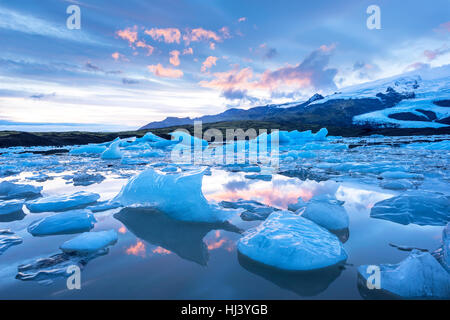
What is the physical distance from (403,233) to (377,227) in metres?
0.33

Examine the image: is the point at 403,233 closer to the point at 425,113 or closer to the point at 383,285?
the point at 383,285

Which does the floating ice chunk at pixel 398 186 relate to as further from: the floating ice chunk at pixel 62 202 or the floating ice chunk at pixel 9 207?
the floating ice chunk at pixel 9 207

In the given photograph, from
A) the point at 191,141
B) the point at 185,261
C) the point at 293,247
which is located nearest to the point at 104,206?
the point at 185,261

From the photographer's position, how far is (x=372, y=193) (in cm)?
592

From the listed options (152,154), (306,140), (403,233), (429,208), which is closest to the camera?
(403,233)

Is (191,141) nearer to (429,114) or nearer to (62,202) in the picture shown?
(62,202)

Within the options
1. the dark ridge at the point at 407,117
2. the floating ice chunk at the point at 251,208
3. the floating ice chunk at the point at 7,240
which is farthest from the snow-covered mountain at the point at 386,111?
the floating ice chunk at the point at 7,240

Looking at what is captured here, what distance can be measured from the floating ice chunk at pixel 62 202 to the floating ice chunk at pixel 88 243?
2.14 m

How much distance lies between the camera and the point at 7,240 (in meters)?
3.47

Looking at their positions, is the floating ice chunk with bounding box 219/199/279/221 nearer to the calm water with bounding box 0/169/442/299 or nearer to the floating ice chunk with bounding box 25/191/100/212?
the calm water with bounding box 0/169/442/299

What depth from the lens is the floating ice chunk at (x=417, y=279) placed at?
7.25 feet

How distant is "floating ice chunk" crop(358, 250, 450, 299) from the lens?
87.0 inches

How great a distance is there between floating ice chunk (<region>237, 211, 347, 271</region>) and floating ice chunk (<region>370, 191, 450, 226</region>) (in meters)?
1.85
